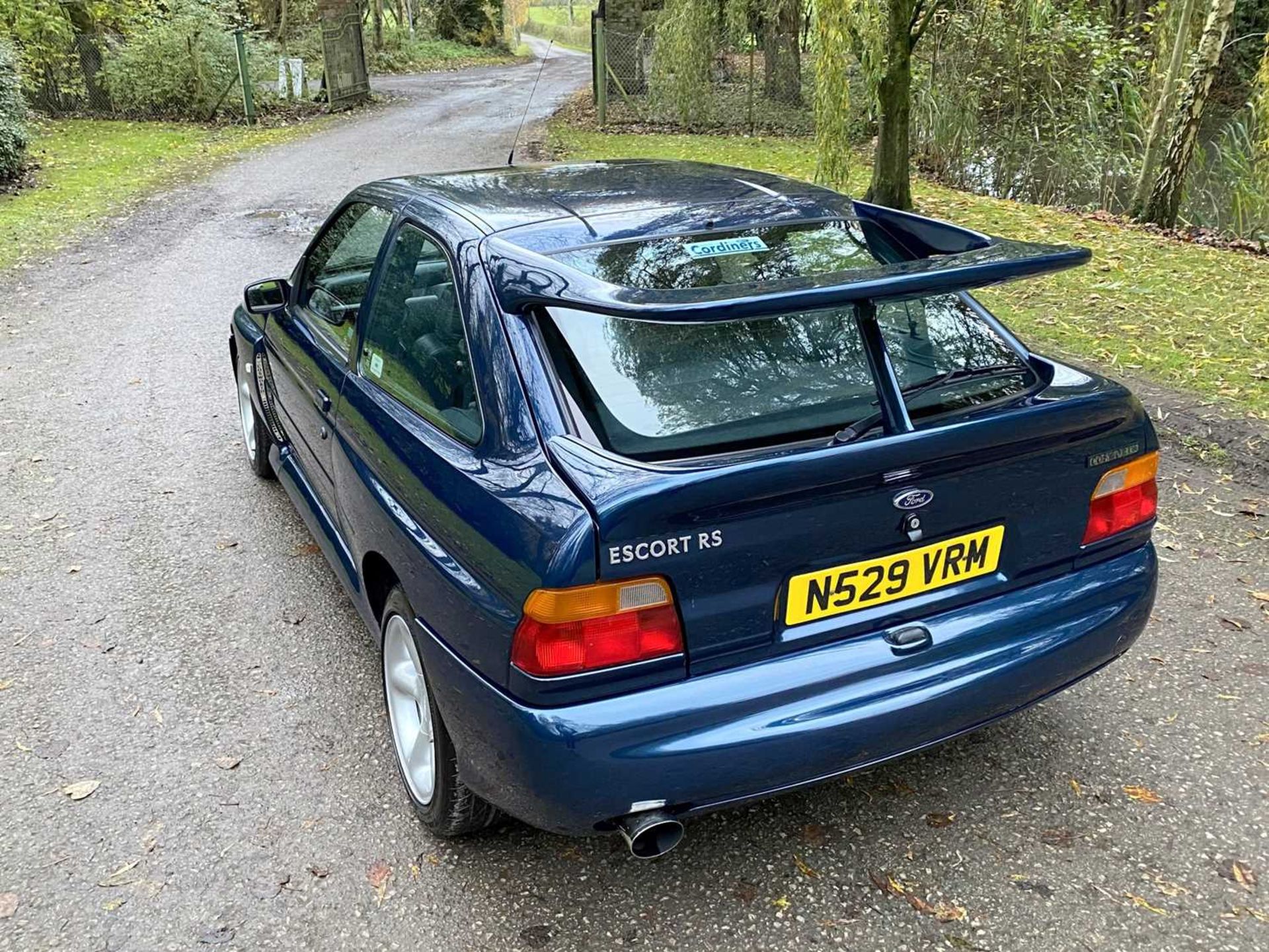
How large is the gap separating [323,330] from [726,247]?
1.69 m

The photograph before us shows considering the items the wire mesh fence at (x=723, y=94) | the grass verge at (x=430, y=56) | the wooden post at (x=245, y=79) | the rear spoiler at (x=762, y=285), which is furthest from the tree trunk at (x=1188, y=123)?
the grass verge at (x=430, y=56)

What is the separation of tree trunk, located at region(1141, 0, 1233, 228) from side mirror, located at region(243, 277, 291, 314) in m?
9.71

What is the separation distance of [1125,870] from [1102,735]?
24.3 inches

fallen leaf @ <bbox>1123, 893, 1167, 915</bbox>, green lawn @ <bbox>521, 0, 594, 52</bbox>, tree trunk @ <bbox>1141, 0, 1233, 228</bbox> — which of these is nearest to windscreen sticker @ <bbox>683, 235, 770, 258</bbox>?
fallen leaf @ <bbox>1123, 893, 1167, 915</bbox>

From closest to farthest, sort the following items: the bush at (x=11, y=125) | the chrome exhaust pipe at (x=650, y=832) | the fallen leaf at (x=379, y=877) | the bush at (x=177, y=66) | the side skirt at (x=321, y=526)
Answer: the chrome exhaust pipe at (x=650, y=832), the fallen leaf at (x=379, y=877), the side skirt at (x=321, y=526), the bush at (x=11, y=125), the bush at (x=177, y=66)

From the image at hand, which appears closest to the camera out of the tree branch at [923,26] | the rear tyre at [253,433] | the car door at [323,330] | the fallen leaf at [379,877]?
the fallen leaf at [379,877]

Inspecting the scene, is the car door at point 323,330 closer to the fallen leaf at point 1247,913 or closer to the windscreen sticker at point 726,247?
the windscreen sticker at point 726,247

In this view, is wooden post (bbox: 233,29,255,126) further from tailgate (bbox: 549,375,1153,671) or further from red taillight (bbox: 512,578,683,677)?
red taillight (bbox: 512,578,683,677)

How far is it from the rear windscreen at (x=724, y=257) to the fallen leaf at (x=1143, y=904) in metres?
1.78

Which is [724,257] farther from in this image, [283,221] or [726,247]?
[283,221]

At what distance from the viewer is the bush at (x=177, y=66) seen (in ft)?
60.4

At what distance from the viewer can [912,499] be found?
2365 mm

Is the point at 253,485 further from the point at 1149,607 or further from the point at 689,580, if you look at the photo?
the point at 1149,607

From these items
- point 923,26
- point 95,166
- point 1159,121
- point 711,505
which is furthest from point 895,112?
point 95,166
